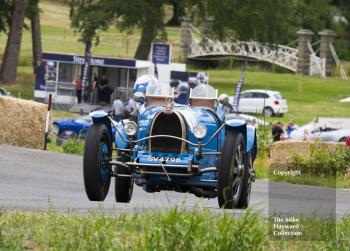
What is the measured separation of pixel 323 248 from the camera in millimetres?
10625

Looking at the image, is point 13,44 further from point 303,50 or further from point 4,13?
point 303,50

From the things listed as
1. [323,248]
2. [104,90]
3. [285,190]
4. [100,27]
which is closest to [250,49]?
[100,27]

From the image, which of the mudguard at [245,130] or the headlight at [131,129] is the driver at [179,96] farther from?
the headlight at [131,129]

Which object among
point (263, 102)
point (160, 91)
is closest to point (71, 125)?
point (263, 102)

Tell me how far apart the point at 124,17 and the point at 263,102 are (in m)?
11.3

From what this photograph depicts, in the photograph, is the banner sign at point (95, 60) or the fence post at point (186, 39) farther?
the fence post at point (186, 39)

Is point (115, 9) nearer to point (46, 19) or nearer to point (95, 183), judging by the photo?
point (46, 19)

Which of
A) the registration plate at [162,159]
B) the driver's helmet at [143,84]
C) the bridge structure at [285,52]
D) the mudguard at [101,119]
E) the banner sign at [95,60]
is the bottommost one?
the registration plate at [162,159]

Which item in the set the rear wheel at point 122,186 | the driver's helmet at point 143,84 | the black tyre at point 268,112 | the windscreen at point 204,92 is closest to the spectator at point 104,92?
the black tyre at point 268,112

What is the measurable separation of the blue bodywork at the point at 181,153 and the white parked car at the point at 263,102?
41.0 meters

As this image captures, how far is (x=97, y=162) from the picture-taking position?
13664mm

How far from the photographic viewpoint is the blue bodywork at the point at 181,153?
13812 millimetres

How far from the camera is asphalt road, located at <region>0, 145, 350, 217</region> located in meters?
13.4

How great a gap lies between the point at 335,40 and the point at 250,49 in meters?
10.8
